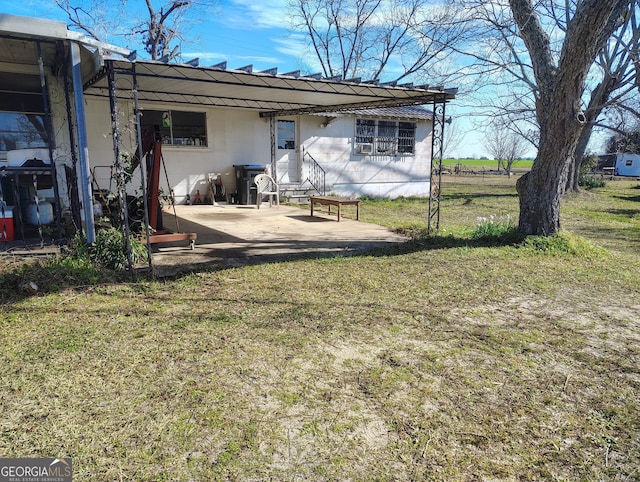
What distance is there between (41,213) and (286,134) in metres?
8.62

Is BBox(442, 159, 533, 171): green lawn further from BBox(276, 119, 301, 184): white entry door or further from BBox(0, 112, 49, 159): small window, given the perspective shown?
BBox(0, 112, 49, 159): small window

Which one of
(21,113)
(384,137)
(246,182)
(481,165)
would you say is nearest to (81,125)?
(21,113)

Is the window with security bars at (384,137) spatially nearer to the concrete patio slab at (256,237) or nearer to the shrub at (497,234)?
the concrete patio slab at (256,237)

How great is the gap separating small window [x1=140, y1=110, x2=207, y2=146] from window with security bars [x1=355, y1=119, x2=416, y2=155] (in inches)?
222

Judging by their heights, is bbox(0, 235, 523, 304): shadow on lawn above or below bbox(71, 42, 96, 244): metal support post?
below

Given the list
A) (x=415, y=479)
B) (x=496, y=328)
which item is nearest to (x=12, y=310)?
(x=415, y=479)

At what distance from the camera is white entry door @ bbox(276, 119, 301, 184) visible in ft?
45.0

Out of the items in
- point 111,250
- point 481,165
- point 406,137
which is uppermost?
point 481,165

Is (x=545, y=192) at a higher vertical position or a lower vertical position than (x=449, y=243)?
higher

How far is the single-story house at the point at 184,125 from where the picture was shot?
195 inches

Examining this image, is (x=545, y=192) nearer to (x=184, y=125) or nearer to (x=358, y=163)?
(x=358, y=163)

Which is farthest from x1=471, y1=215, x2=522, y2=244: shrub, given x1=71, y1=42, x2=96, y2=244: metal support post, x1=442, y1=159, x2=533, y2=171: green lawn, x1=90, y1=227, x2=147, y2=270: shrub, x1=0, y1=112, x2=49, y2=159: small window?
x1=442, y1=159, x2=533, y2=171: green lawn

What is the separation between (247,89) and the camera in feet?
27.3

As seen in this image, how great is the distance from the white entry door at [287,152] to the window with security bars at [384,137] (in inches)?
97.9
